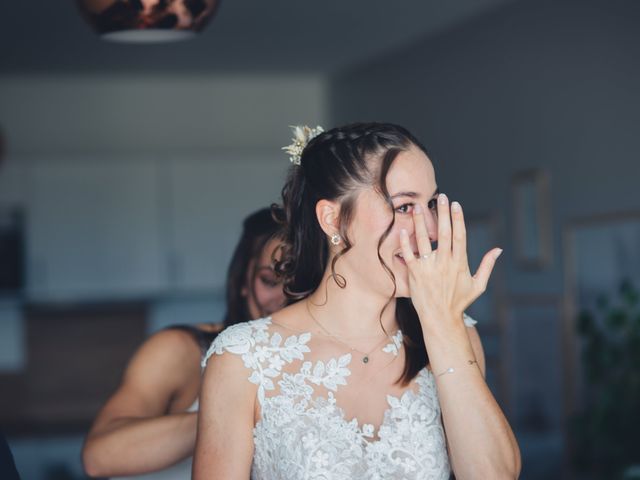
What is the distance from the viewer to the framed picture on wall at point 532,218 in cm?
545

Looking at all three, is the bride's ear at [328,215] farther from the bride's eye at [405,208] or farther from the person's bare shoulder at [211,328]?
the person's bare shoulder at [211,328]

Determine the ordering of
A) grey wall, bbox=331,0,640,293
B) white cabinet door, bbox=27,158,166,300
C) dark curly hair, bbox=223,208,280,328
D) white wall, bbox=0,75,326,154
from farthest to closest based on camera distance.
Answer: white wall, bbox=0,75,326,154
white cabinet door, bbox=27,158,166,300
grey wall, bbox=331,0,640,293
dark curly hair, bbox=223,208,280,328

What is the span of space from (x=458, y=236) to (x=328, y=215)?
0.27 meters

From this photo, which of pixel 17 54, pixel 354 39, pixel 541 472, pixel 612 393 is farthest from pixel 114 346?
pixel 612 393

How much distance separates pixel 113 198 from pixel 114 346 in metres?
1.14

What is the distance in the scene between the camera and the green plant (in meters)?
4.17

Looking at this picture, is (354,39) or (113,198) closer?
(354,39)

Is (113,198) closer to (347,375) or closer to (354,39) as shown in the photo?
(354,39)

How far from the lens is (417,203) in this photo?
181 centimetres

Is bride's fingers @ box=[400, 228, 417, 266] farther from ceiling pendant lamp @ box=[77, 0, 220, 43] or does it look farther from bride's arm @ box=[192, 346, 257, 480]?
ceiling pendant lamp @ box=[77, 0, 220, 43]

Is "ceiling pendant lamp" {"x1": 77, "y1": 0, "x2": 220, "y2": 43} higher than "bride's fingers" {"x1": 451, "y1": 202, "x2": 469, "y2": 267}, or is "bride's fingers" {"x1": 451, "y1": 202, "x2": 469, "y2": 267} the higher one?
"ceiling pendant lamp" {"x1": 77, "y1": 0, "x2": 220, "y2": 43}

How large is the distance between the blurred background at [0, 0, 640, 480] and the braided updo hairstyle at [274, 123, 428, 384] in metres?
2.41

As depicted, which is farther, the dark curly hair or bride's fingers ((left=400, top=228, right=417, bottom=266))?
the dark curly hair

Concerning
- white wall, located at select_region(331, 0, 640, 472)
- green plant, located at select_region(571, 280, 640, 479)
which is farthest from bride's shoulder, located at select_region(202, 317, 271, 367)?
white wall, located at select_region(331, 0, 640, 472)
